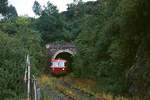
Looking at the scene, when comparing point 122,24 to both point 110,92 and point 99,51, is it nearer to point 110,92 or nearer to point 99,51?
point 110,92

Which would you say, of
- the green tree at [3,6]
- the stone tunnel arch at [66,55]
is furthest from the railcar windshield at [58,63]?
the green tree at [3,6]

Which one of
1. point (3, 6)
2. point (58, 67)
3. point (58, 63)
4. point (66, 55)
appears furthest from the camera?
point (3, 6)

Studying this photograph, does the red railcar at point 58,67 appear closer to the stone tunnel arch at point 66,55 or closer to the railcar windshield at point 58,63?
the railcar windshield at point 58,63

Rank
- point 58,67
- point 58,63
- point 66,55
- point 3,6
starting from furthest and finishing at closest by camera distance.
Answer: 1. point 3,6
2. point 66,55
3. point 58,63
4. point 58,67

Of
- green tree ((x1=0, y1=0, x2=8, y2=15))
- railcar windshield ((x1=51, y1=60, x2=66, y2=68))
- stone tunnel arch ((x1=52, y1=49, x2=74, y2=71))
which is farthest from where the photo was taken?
green tree ((x1=0, y1=0, x2=8, y2=15))

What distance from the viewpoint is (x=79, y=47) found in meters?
41.5

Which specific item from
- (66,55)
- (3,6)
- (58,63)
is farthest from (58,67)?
(3,6)

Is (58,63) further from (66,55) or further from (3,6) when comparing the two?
(3,6)

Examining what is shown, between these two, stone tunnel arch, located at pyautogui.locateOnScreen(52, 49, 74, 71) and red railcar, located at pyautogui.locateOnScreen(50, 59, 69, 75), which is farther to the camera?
stone tunnel arch, located at pyautogui.locateOnScreen(52, 49, 74, 71)

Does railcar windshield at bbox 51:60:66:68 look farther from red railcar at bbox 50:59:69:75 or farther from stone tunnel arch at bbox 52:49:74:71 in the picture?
stone tunnel arch at bbox 52:49:74:71

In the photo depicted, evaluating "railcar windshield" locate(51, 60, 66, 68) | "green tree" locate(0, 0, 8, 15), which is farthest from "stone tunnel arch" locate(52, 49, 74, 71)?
"green tree" locate(0, 0, 8, 15)

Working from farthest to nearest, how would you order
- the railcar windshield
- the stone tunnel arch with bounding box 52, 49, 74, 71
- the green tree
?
the green tree
the stone tunnel arch with bounding box 52, 49, 74, 71
the railcar windshield

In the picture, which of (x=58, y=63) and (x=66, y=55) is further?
(x=66, y=55)

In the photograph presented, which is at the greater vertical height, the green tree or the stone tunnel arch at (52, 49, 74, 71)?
the green tree
